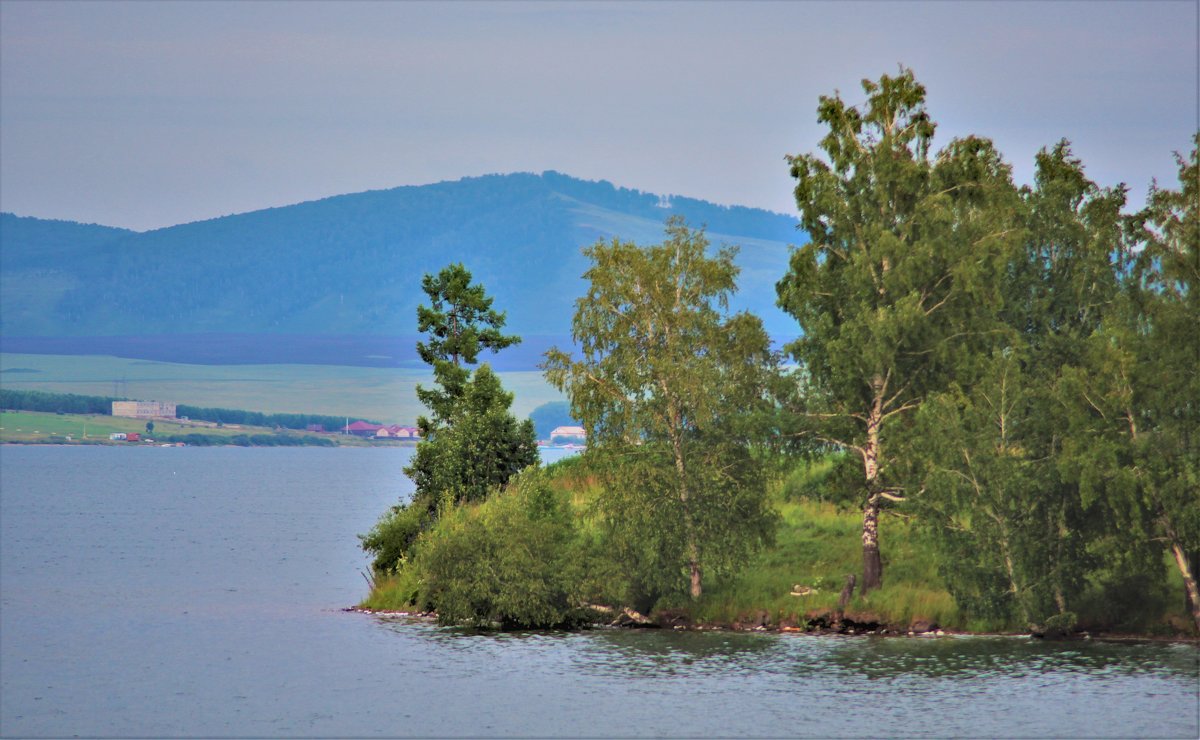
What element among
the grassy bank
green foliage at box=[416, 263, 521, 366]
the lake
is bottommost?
the lake

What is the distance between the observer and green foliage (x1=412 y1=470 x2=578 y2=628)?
201 ft

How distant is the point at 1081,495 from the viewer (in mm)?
52500

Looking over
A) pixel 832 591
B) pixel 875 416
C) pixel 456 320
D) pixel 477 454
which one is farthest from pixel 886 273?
pixel 456 320

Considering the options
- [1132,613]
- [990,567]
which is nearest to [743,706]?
[990,567]

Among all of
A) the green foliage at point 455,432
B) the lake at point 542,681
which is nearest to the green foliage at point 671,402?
the lake at point 542,681

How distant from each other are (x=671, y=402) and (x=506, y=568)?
31.9 feet

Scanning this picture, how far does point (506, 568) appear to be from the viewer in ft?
200

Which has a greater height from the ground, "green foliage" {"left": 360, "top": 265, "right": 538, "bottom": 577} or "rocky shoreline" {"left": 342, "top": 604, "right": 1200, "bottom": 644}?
"green foliage" {"left": 360, "top": 265, "right": 538, "bottom": 577}

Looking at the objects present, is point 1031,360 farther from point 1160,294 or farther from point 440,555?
point 440,555

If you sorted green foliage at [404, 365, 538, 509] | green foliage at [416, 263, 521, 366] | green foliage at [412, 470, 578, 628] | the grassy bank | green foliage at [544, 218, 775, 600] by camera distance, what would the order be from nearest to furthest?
the grassy bank, green foliage at [412, 470, 578, 628], green foliage at [544, 218, 775, 600], green foliage at [404, 365, 538, 509], green foliage at [416, 263, 521, 366]

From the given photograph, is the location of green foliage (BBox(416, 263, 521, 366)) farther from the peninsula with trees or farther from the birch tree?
the birch tree

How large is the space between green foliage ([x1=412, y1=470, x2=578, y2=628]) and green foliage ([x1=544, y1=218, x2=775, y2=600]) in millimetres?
2698

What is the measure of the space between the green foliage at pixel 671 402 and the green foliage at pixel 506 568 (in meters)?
2.70

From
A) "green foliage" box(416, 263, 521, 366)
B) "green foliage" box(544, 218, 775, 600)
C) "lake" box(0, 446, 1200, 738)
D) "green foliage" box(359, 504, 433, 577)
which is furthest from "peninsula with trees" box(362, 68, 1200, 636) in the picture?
"green foliage" box(416, 263, 521, 366)
